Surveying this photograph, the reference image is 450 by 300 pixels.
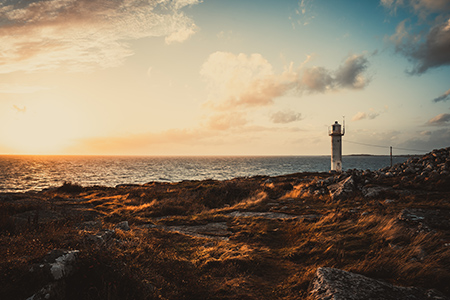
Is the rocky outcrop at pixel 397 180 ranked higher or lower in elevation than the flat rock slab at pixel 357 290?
higher

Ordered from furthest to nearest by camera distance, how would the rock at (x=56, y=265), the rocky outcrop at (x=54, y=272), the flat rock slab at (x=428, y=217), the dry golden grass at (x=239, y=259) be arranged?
the flat rock slab at (x=428, y=217) → the dry golden grass at (x=239, y=259) → the rock at (x=56, y=265) → the rocky outcrop at (x=54, y=272)

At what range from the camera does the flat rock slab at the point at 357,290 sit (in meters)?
4.85

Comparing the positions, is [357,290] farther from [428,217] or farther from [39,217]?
[39,217]

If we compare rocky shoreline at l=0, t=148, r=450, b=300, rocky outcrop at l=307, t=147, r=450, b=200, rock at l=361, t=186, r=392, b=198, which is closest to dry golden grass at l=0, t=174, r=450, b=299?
rocky shoreline at l=0, t=148, r=450, b=300

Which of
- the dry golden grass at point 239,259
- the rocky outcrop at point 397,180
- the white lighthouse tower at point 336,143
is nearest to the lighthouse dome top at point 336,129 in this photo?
the white lighthouse tower at point 336,143

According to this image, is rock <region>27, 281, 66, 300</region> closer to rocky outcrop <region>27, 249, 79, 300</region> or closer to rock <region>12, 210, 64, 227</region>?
rocky outcrop <region>27, 249, 79, 300</region>

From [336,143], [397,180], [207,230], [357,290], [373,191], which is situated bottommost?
[207,230]

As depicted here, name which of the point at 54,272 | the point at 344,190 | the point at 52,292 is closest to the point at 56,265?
the point at 54,272

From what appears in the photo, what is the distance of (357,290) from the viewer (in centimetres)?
500

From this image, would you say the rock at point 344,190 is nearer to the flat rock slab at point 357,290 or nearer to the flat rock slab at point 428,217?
the flat rock slab at point 428,217

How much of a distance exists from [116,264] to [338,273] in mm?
5282

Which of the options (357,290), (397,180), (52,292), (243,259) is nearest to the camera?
(52,292)

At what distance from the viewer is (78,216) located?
1445 centimetres

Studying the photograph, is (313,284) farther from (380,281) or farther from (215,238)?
(215,238)
